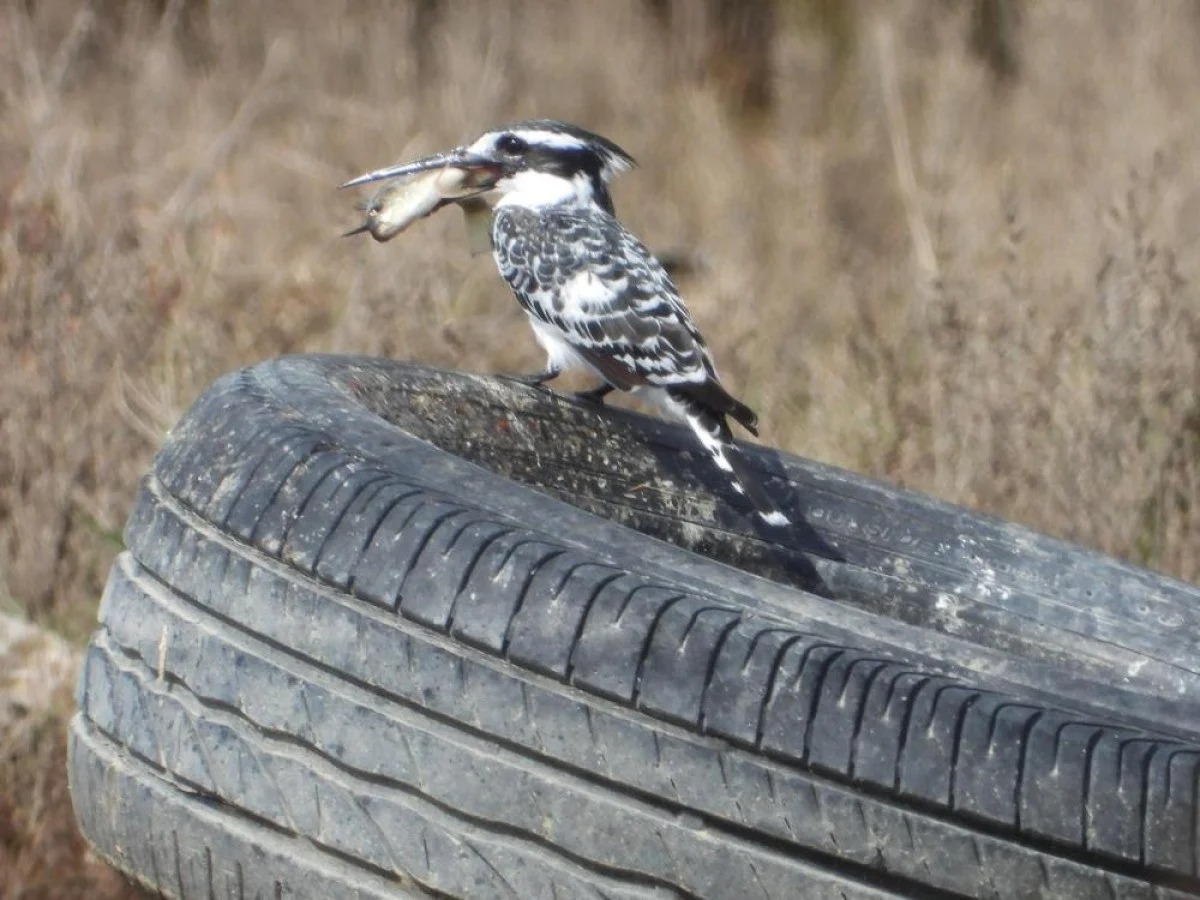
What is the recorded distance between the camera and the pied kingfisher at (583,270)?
15.5ft

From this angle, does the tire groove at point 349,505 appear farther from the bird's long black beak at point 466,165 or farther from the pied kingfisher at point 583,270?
the bird's long black beak at point 466,165

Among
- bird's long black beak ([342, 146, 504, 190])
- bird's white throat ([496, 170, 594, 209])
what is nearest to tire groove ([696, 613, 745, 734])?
bird's long black beak ([342, 146, 504, 190])

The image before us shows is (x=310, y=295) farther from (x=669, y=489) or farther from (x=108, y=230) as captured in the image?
(x=669, y=489)

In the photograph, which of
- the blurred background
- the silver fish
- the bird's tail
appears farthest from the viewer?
the blurred background

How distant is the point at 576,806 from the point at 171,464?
→ 96 centimetres

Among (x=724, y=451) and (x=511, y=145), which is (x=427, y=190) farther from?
(x=724, y=451)

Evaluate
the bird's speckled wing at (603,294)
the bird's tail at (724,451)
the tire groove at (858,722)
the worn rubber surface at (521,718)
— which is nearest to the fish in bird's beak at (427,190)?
the bird's speckled wing at (603,294)

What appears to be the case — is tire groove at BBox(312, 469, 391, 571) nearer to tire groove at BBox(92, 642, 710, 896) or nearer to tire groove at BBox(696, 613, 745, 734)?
tire groove at BBox(92, 642, 710, 896)

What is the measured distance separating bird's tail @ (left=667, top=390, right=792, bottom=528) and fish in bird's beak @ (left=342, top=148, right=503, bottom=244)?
785mm

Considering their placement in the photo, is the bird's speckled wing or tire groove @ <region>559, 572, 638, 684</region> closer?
tire groove @ <region>559, 572, 638, 684</region>

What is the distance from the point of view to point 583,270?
509 centimetres

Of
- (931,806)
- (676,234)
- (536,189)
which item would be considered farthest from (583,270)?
(676,234)

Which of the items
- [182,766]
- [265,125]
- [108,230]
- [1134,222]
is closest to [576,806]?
[182,766]

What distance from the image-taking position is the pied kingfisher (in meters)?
4.74
